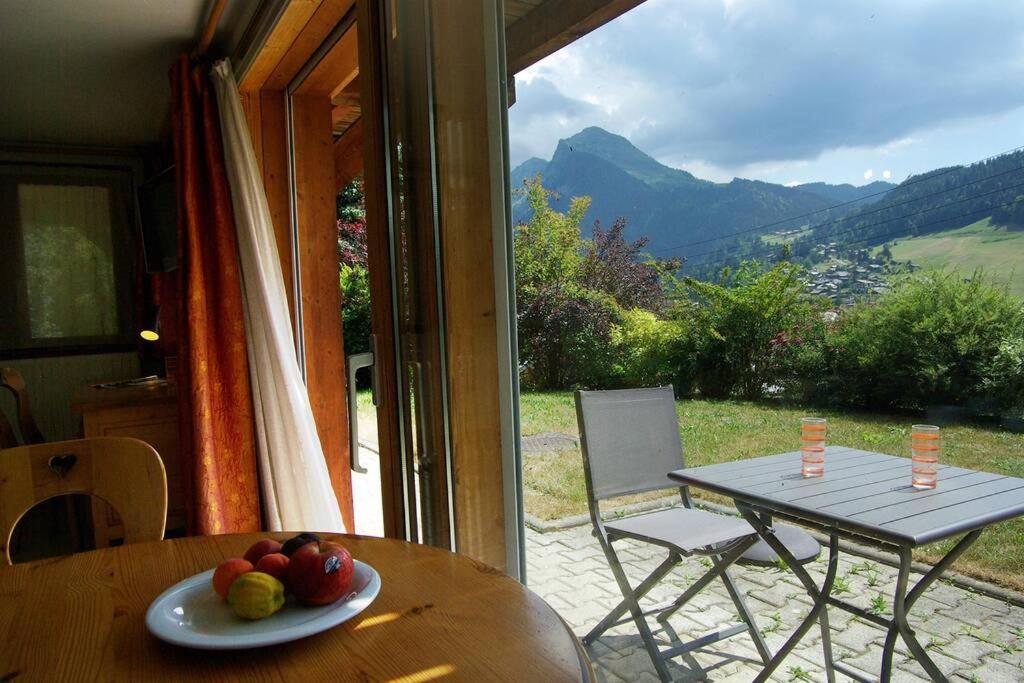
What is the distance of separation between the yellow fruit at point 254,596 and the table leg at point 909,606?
40.8 inches

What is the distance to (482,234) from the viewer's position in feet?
4.64

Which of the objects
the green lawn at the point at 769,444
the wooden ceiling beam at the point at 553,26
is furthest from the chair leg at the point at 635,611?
the wooden ceiling beam at the point at 553,26

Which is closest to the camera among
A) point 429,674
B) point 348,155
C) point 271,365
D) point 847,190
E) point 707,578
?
point 429,674

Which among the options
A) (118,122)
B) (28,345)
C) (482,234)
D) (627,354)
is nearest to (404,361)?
(482,234)

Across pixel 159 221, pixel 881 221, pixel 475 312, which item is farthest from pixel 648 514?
pixel 159 221

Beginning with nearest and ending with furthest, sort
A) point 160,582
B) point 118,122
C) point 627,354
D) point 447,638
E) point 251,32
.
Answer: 1. point 447,638
2. point 160,582
3. point 627,354
4. point 251,32
5. point 118,122

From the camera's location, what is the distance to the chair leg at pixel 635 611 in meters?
1.68

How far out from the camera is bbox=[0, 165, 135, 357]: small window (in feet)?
14.6

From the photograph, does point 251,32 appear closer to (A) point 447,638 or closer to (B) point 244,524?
(B) point 244,524

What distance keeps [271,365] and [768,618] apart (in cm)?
213

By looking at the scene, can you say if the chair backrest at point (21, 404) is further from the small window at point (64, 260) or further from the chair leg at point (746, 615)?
the chair leg at point (746, 615)

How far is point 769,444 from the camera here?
4.90 feet

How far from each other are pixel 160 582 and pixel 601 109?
3.95 feet

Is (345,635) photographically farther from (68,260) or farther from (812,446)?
(68,260)
